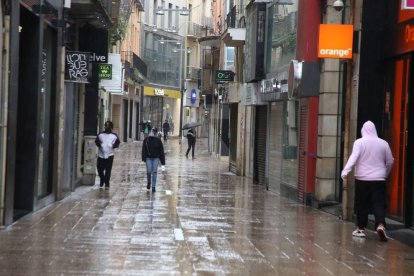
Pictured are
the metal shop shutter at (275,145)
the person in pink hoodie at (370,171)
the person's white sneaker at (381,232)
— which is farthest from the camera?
the metal shop shutter at (275,145)

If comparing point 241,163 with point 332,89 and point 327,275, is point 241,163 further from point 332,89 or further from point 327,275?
point 327,275

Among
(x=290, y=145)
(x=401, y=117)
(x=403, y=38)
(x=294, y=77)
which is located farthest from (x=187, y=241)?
(x=290, y=145)

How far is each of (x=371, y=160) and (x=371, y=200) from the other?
674 millimetres

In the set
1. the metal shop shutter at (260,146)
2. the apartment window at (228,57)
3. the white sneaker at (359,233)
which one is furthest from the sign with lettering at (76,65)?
the apartment window at (228,57)

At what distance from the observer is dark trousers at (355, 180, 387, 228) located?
1125 centimetres

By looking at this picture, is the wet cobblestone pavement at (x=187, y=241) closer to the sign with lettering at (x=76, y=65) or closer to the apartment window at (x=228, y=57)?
the sign with lettering at (x=76, y=65)

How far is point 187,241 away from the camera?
10.5 metres

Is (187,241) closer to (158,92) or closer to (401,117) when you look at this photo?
(401,117)

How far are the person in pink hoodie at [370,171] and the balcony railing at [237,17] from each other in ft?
56.9

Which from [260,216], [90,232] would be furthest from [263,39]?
[90,232]

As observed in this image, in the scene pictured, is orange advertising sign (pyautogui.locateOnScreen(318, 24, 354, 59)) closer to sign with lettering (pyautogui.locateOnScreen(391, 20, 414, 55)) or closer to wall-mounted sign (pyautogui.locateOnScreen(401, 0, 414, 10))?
sign with lettering (pyautogui.locateOnScreen(391, 20, 414, 55))

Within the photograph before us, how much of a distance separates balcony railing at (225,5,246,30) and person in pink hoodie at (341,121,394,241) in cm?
1735

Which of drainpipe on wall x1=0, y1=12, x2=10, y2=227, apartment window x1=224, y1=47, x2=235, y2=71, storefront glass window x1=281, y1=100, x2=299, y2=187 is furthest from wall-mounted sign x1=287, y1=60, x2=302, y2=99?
apartment window x1=224, y1=47, x2=235, y2=71

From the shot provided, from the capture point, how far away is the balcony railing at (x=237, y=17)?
28791 millimetres
